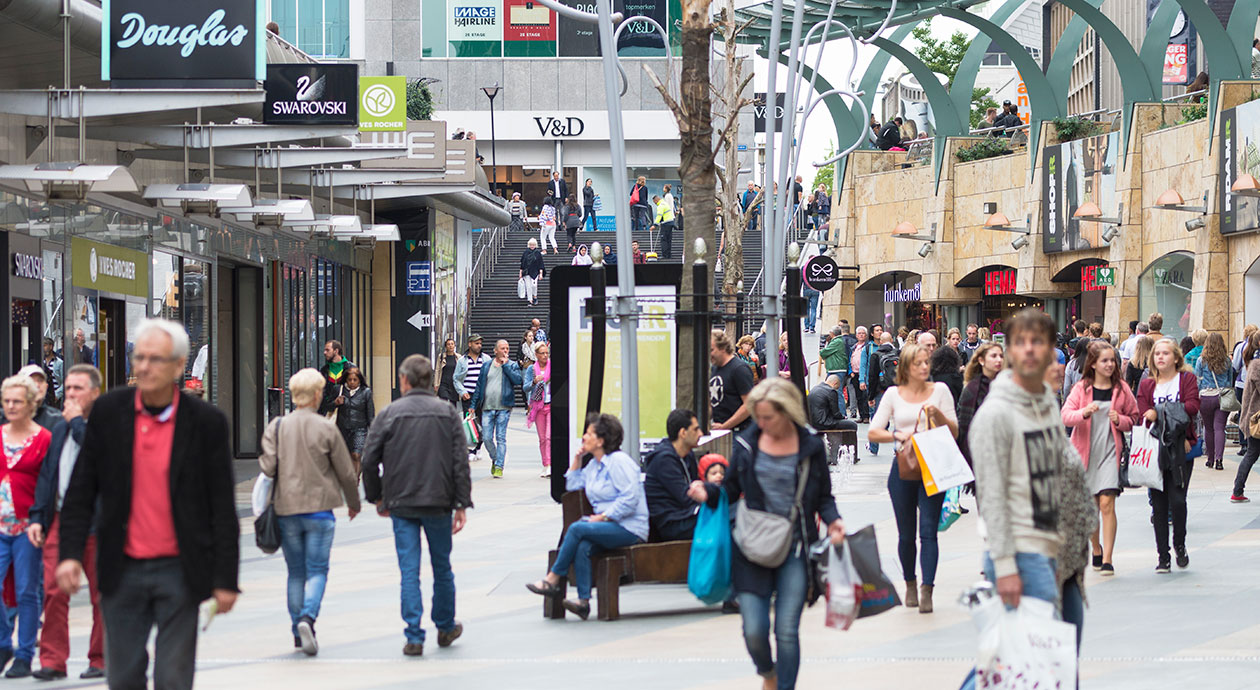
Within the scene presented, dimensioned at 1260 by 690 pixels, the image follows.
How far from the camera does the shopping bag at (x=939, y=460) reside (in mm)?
9766

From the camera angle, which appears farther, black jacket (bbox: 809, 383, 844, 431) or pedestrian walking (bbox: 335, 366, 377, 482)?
black jacket (bbox: 809, 383, 844, 431)

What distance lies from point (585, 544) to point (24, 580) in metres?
3.23

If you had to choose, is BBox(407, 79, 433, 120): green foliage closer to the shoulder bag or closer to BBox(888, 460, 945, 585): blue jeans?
BBox(888, 460, 945, 585): blue jeans

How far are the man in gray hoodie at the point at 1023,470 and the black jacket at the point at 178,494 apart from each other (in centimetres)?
264

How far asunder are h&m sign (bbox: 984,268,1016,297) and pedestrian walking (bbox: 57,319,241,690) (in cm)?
3130

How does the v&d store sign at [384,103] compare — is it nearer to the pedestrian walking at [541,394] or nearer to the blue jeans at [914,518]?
A: the pedestrian walking at [541,394]

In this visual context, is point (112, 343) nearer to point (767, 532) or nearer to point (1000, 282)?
point (767, 532)

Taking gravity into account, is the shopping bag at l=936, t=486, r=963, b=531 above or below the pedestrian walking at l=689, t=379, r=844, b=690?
below

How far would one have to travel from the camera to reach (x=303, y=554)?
30.9ft

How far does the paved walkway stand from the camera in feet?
27.4

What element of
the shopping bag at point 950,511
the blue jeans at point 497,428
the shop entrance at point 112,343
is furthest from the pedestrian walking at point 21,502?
the blue jeans at point 497,428

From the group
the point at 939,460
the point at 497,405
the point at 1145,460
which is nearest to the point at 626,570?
the point at 939,460

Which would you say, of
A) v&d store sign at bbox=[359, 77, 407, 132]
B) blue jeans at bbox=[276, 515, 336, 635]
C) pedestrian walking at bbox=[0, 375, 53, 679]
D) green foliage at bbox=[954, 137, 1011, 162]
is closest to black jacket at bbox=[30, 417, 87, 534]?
pedestrian walking at bbox=[0, 375, 53, 679]

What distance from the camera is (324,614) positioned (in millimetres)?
10773
